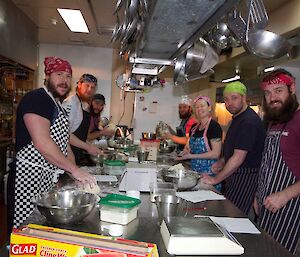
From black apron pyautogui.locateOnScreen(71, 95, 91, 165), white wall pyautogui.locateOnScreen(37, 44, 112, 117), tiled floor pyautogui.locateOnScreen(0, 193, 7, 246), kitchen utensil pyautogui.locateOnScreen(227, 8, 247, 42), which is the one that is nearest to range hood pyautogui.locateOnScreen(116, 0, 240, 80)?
kitchen utensil pyautogui.locateOnScreen(227, 8, 247, 42)

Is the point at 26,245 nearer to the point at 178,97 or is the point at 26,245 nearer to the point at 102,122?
the point at 102,122

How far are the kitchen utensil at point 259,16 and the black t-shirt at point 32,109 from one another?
123 cm

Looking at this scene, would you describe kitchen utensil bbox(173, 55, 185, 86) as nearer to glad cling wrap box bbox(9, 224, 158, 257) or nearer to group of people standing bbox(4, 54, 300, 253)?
group of people standing bbox(4, 54, 300, 253)

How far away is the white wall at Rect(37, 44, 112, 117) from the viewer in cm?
689

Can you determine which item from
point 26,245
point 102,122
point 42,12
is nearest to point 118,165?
point 26,245

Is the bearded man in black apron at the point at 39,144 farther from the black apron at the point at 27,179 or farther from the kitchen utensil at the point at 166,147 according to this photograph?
the kitchen utensil at the point at 166,147

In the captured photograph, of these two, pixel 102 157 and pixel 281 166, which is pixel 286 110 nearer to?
pixel 281 166

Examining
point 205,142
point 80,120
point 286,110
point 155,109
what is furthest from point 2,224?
point 155,109

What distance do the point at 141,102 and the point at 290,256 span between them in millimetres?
6275

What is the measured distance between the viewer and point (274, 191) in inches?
80.4

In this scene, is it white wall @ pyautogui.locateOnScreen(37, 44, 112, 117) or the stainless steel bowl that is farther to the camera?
white wall @ pyautogui.locateOnScreen(37, 44, 112, 117)

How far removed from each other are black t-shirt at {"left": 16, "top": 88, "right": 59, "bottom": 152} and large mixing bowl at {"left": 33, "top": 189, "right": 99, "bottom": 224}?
0.72m

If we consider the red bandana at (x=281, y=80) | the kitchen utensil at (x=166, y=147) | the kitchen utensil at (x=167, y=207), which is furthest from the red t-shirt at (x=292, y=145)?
the kitchen utensil at (x=166, y=147)

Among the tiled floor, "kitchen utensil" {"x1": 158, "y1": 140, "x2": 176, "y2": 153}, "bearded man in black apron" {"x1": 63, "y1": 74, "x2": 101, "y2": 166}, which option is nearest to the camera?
"bearded man in black apron" {"x1": 63, "y1": 74, "x2": 101, "y2": 166}
